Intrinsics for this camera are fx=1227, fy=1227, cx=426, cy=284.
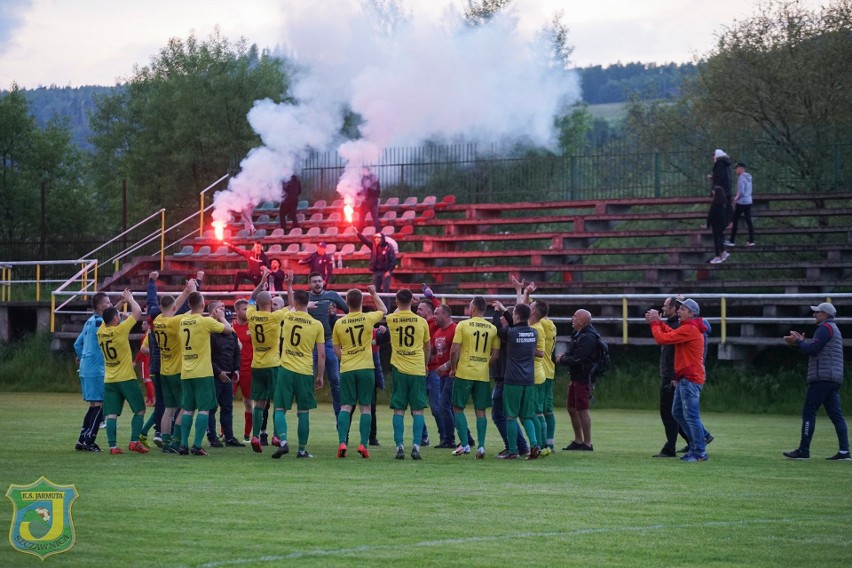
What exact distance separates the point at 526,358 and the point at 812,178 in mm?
19438

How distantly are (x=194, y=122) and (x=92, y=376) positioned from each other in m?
31.7

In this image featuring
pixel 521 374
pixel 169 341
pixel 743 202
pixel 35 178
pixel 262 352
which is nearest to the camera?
pixel 521 374

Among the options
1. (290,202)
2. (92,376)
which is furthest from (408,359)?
(290,202)

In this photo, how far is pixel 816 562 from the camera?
29.2ft

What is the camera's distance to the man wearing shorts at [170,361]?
1577 cm

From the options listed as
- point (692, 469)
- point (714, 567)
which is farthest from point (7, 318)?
point (714, 567)

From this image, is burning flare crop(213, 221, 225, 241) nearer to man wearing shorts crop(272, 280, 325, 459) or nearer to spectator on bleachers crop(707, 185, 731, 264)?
spectator on bleachers crop(707, 185, 731, 264)

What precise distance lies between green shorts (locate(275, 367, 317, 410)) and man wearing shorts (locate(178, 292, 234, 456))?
92cm

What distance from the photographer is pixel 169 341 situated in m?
15.8

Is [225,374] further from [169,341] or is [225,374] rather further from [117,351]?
[117,351]

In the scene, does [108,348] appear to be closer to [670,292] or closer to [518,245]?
[670,292]

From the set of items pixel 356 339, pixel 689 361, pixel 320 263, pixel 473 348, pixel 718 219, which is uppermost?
pixel 718 219

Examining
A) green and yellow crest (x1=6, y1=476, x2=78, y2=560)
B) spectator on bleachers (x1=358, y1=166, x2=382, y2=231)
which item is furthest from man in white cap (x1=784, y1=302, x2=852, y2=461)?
spectator on bleachers (x1=358, y1=166, x2=382, y2=231)

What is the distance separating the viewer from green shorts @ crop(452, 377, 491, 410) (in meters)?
15.3
